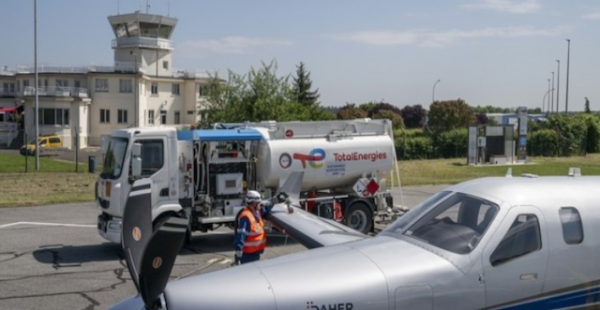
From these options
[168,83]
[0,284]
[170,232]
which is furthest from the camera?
[168,83]

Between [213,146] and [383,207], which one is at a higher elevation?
[213,146]

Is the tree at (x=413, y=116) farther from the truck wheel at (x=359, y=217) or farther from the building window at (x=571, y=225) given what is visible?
the building window at (x=571, y=225)

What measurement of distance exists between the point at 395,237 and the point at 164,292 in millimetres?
2392

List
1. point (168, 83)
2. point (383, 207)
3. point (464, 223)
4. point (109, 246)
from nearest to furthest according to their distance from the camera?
point (464, 223) → point (109, 246) → point (383, 207) → point (168, 83)

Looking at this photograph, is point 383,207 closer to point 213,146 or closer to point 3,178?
point 213,146

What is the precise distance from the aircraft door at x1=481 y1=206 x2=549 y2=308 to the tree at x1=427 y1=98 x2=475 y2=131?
234ft

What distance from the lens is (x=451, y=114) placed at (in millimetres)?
77000

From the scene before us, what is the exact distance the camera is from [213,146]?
16.2 meters

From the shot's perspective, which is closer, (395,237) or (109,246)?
(395,237)

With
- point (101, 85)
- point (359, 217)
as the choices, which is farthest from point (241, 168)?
point (101, 85)

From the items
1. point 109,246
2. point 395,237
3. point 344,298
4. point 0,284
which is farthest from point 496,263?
point 109,246

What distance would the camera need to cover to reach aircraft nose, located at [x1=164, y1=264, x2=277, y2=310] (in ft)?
18.7

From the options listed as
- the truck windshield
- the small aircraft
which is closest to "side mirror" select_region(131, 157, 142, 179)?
the truck windshield

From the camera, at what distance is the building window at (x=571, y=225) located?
677 centimetres
